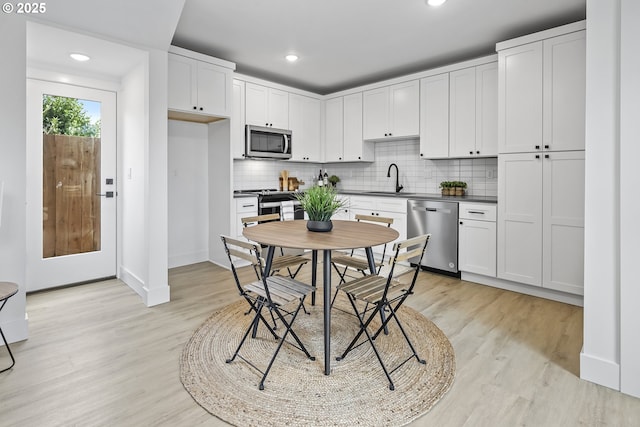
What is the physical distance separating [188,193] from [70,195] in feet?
4.44

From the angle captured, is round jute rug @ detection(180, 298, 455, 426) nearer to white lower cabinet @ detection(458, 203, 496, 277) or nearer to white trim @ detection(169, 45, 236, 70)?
white lower cabinet @ detection(458, 203, 496, 277)

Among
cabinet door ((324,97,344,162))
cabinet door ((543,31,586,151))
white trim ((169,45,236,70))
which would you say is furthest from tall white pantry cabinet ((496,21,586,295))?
white trim ((169,45,236,70))

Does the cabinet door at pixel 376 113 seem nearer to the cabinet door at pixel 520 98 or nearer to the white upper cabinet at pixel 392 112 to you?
the white upper cabinet at pixel 392 112

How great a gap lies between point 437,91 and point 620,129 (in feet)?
8.90

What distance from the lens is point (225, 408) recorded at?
1764mm

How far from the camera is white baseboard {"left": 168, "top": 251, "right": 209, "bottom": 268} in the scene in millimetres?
4579

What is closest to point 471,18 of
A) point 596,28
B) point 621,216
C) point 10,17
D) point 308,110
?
point 596,28

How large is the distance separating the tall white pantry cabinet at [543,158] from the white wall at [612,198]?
141 centimetres

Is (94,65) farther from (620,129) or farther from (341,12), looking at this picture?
(620,129)

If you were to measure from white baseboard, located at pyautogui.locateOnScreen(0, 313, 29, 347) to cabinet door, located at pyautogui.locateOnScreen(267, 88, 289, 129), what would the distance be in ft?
11.6

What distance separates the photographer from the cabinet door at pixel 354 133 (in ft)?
17.4

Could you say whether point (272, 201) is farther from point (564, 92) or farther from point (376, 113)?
point (564, 92)

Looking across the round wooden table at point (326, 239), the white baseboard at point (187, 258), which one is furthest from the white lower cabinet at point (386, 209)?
the white baseboard at point (187, 258)

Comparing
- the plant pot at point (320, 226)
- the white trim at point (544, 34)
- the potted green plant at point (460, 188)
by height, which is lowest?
the plant pot at point (320, 226)
